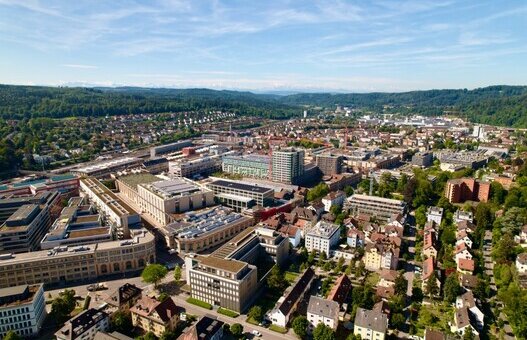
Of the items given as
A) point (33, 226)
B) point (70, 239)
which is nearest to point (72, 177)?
point (33, 226)

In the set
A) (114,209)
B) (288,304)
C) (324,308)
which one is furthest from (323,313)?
(114,209)

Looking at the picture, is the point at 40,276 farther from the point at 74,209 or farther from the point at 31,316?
the point at 74,209

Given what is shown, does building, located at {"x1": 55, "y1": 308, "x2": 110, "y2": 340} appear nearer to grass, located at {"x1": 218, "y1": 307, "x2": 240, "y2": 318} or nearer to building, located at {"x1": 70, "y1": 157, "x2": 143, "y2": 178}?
grass, located at {"x1": 218, "y1": 307, "x2": 240, "y2": 318}

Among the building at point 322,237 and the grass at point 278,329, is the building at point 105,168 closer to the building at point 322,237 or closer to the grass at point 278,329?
the building at point 322,237

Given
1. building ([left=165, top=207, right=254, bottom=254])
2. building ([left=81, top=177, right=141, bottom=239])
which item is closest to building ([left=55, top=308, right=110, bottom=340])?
building ([left=165, top=207, right=254, bottom=254])

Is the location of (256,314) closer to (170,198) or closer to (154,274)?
(154,274)

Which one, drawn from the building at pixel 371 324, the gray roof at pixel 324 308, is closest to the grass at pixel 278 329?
the gray roof at pixel 324 308
